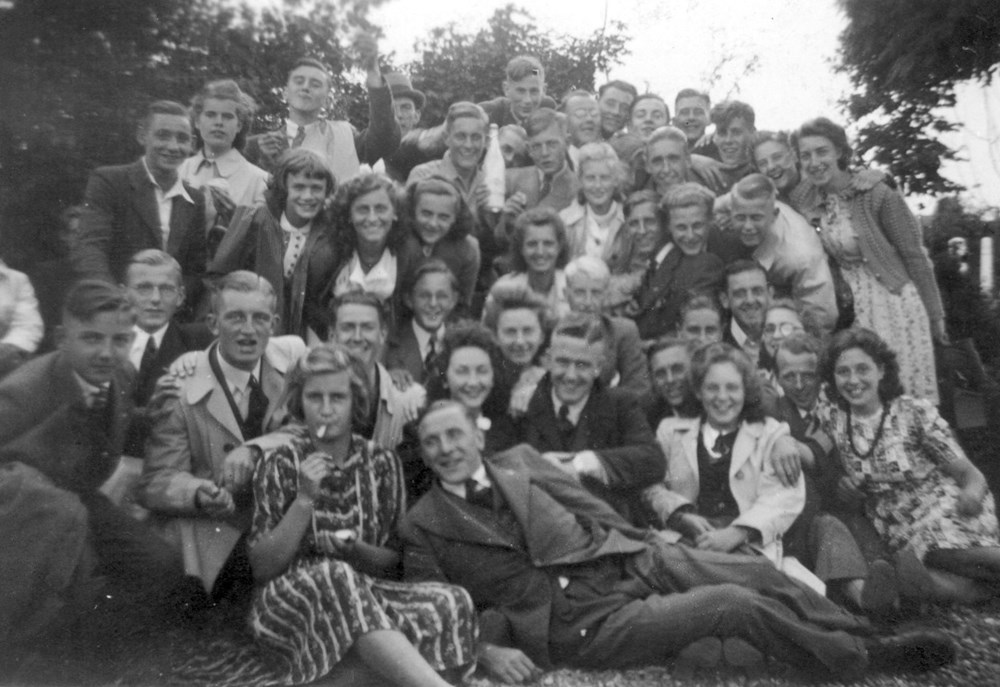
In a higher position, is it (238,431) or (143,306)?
(143,306)

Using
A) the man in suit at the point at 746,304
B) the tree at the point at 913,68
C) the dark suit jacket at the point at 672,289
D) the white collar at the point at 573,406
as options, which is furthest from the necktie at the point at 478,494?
the tree at the point at 913,68

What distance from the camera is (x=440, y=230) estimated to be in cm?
430

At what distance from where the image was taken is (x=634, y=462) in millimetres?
3859

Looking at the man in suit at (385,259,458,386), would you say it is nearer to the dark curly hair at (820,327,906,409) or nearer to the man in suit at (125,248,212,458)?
the man in suit at (125,248,212,458)

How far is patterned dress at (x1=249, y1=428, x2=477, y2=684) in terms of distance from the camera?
3420mm

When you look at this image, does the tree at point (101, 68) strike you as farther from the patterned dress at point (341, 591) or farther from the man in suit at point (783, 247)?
the man in suit at point (783, 247)

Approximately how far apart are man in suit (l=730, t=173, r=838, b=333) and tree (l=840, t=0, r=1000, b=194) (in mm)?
448

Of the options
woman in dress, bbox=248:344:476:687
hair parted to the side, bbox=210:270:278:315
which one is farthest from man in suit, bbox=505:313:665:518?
hair parted to the side, bbox=210:270:278:315

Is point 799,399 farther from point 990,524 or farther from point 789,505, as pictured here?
point 990,524

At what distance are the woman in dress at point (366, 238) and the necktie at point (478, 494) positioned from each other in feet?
2.66

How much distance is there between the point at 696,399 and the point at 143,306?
2128 mm

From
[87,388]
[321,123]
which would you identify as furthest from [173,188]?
[87,388]

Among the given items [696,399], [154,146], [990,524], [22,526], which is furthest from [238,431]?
[990,524]

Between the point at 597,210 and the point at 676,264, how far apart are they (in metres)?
0.44
